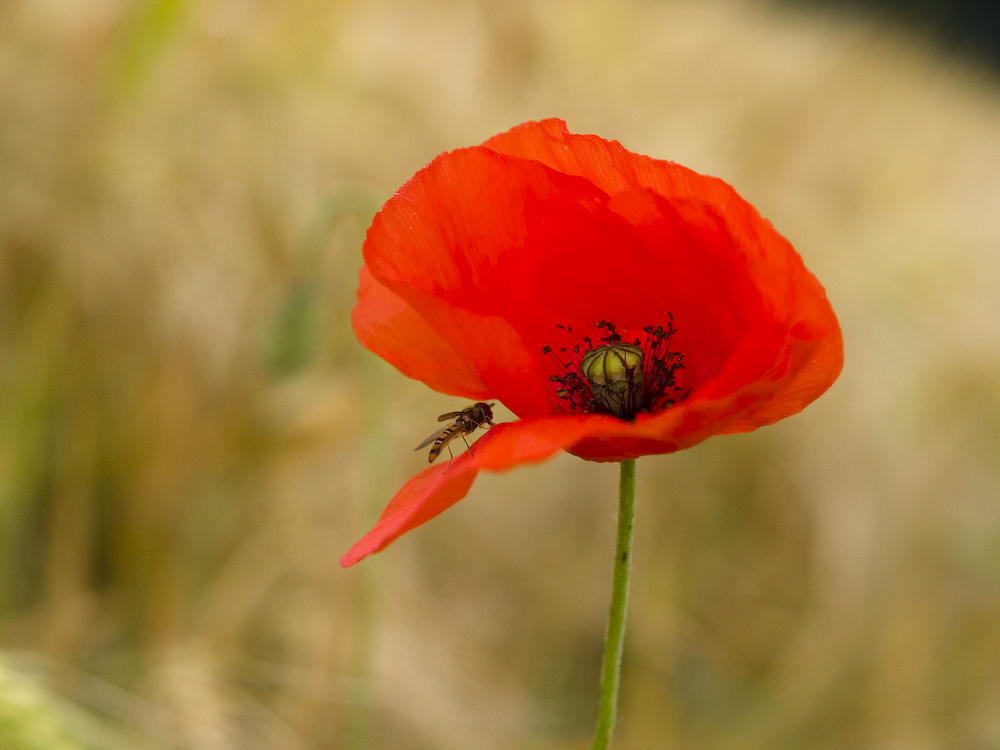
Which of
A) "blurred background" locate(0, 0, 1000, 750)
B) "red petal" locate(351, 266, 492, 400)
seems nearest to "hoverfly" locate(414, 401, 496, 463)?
"red petal" locate(351, 266, 492, 400)

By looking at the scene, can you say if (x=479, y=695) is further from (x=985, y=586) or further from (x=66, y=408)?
(x=985, y=586)

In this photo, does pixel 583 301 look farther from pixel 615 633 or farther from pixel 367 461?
pixel 367 461

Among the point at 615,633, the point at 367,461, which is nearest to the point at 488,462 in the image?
the point at 615,633

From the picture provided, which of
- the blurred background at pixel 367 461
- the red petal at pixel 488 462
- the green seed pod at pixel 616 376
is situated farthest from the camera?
the blurred background at pixel 367 461

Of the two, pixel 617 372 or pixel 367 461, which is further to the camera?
pixel 367 461

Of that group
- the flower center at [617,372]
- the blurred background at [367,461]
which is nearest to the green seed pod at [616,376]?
the flower center at [617,372]

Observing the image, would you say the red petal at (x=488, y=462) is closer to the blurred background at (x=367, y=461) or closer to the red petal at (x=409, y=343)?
the red petal at (x=409, y=343)
